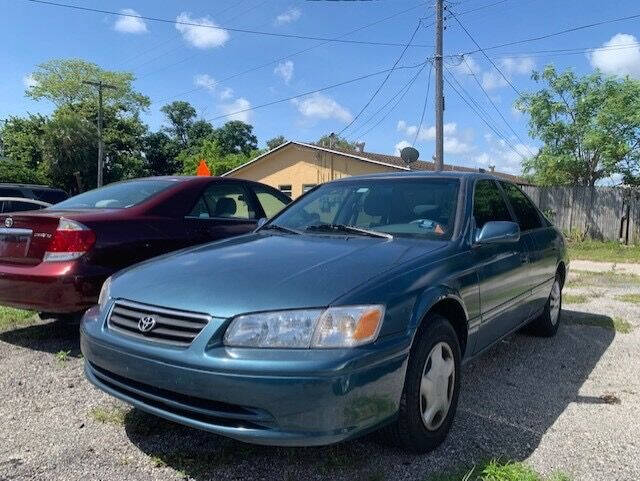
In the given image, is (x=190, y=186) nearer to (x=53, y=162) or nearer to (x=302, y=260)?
(x=302, y=260)

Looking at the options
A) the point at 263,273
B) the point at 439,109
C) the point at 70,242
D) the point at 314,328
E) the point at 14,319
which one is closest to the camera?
the point at 314,328

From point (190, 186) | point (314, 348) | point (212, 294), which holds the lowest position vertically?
point (314, 348)

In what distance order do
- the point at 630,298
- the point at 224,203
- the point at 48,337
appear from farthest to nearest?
the point at 630,298
the point at 224,203
the point at 48,337

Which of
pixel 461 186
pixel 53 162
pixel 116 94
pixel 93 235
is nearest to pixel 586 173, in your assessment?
pixel 461 186

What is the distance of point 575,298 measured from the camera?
7.67 m

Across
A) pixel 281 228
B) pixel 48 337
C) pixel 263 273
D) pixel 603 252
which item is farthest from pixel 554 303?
pixel 603 252

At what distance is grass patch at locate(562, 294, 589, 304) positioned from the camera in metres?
7.47

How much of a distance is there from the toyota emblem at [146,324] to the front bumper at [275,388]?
76 mm

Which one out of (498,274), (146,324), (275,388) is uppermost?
(498,274)

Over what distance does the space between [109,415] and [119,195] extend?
2.35 meters

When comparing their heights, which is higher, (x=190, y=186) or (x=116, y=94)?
(x=116, y=94)

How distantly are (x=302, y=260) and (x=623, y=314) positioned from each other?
5240mm

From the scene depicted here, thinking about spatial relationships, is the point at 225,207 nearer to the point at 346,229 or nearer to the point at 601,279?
the point at 346,229

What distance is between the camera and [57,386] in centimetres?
390
